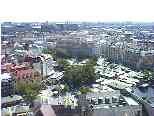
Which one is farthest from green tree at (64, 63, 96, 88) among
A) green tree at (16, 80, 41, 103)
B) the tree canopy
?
green tree at (16, 80, 41, 103)

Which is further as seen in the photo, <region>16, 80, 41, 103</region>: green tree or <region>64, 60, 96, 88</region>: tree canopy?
<region>64, 60, 96, 88</region>: tree canopy

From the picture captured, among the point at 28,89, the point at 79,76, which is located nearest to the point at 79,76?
the point at 79,76

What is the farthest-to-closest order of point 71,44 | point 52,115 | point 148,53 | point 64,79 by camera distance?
point 71,44 → point 148,53 → point 64,79 → point 52,115

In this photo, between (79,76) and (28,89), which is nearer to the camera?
(28,89)

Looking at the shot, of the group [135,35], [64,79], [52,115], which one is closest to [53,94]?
[64,79]

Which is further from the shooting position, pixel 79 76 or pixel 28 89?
pixel 79 76

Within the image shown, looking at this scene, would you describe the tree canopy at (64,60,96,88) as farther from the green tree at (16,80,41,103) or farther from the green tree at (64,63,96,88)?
the green tree at (16,80,41,103)

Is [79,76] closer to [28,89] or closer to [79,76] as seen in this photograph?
[79,76]

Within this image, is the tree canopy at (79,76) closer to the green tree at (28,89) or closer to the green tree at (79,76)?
the green tree at (79,76)

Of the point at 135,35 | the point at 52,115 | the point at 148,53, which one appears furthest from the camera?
the point at 135,35

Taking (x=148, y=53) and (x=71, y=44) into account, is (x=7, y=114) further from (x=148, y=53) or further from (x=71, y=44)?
(x=71, y=44)

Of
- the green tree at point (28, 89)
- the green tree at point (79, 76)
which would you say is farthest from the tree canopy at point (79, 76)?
the green tree at point (28, 89)
